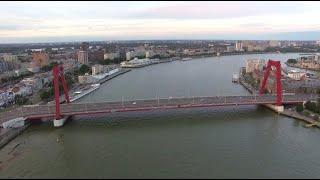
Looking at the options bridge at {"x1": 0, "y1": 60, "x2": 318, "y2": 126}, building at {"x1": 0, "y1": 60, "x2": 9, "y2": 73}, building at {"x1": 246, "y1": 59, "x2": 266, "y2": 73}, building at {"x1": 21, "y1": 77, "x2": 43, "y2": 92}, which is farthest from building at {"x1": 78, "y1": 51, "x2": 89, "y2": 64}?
bridge at {"x1": 0, "y1": 60, "x2": 318, "y2": 126}

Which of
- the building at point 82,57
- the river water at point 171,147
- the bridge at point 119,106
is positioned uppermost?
the building at point 82,57

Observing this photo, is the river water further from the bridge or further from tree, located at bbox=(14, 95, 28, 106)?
tree, located at bbox=(14, 95, 28, 106)

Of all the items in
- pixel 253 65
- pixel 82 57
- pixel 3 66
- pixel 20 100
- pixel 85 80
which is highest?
pixel 82 57

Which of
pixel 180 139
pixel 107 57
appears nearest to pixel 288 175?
pixel 180 139

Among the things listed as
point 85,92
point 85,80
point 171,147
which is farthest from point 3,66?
point 171,147

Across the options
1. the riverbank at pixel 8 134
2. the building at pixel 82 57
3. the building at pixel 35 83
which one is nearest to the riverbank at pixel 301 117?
the riverbank at pixel 8 134

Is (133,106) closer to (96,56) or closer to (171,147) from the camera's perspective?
(171,147)

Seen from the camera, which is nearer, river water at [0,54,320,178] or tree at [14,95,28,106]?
river water at [0,54,320,178]

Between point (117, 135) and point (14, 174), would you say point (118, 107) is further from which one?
point (14, 174)

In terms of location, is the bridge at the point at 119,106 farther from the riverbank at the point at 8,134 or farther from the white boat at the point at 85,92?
the white boat at the point at 85,92
